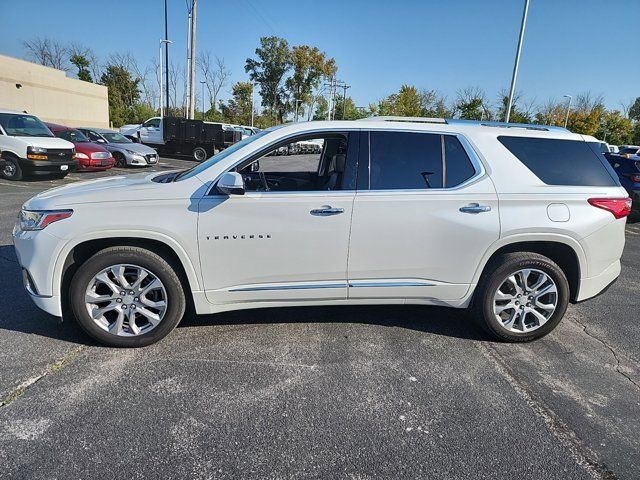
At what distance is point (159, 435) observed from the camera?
7.70 ft

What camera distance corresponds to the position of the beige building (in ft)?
86.6

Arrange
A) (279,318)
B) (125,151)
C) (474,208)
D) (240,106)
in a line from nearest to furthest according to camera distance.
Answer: (474,208), (279,318), (125,151), (240,106)

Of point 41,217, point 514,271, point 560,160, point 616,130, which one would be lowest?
point 514,271

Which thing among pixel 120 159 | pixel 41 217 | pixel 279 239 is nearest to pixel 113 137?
pixel 120 159

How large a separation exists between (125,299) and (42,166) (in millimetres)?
10786

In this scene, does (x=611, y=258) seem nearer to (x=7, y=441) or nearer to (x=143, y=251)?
(x=143, y=251)

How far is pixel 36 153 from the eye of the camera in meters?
11.4

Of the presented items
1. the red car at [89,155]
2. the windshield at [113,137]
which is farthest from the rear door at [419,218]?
the windshield at [113,137]

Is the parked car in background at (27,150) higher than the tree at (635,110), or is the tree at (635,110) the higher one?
the tree at (635,110)

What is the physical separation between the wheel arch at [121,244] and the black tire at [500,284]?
92.6 inches

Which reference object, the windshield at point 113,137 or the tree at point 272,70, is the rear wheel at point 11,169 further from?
the tree at point 272,70

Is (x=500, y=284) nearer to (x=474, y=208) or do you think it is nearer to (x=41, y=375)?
(x=474, y=208)

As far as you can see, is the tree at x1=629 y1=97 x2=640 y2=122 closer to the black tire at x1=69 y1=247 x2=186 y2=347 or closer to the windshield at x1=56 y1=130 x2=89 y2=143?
the windshield at x1=56 y1=130 x2=89 y2=143

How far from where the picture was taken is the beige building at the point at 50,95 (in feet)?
86.6
